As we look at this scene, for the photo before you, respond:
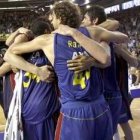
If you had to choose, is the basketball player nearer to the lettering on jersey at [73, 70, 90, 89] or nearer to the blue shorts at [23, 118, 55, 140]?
the lettering on jersey at [73, 70, 90, 89]

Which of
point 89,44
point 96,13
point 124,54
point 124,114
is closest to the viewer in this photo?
point 89,44

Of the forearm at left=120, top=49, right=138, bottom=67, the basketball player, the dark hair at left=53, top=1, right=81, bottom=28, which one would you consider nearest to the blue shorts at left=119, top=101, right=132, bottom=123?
the forearm at left=120, top=49, right=138, bottom=67

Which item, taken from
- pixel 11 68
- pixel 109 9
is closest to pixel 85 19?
pixel 11 68

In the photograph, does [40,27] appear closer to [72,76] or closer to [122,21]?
[72,76]

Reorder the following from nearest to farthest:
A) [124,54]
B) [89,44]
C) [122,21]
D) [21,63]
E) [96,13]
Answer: [89,44], [21,63], [96,13], [124,54], [122,21]

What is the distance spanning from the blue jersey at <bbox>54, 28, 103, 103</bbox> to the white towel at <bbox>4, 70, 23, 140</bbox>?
546mm

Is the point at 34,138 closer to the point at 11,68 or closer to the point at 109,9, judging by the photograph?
the point at 11,68

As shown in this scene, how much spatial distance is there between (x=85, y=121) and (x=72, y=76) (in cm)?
30

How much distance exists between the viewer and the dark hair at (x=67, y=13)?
2564 millimetres

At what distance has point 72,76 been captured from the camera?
2.54 meters

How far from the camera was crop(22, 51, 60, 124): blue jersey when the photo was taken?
116 inches

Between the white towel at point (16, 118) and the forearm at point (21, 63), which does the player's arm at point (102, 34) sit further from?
the white towel at point (16, 118)

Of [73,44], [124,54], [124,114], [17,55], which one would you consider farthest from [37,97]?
[124,114]

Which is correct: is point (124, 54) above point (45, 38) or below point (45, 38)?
below
